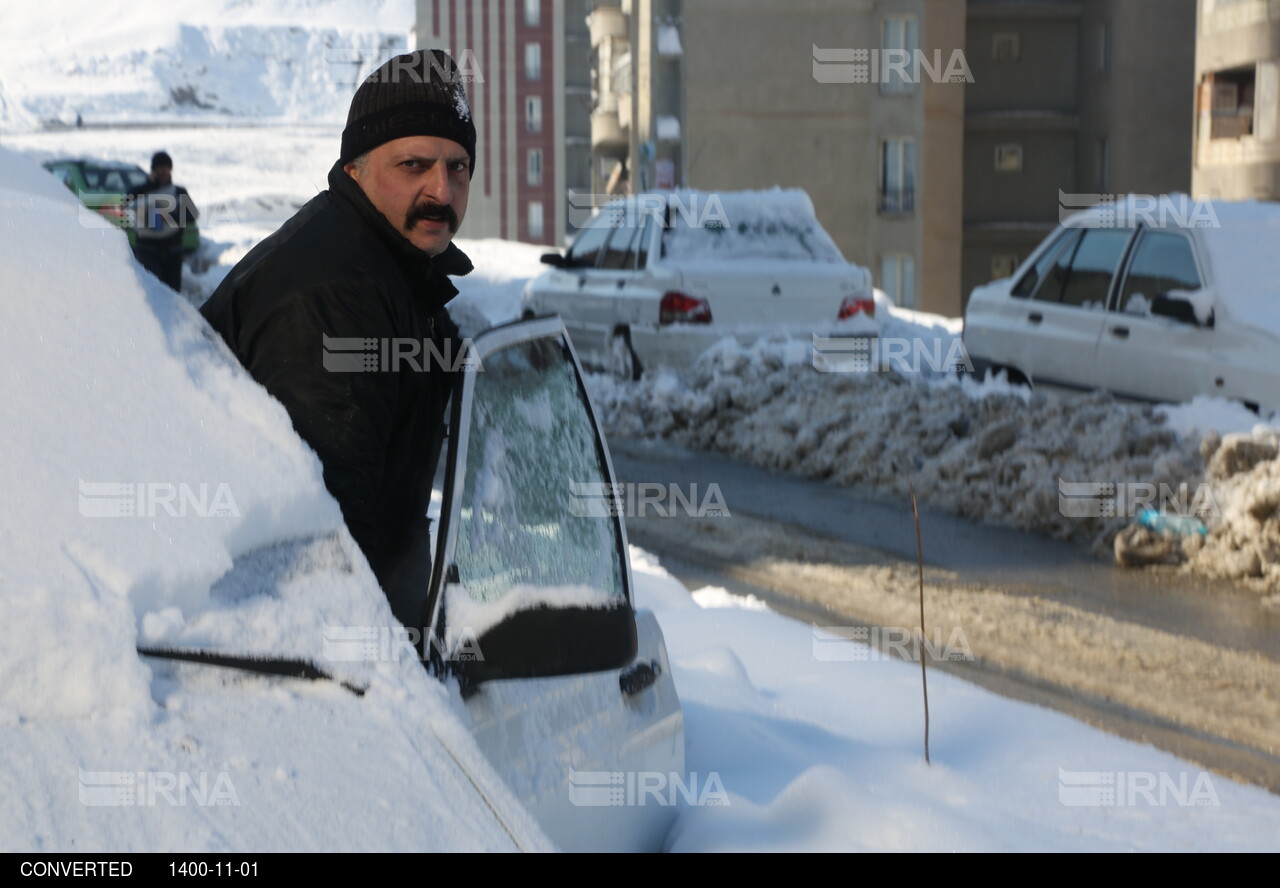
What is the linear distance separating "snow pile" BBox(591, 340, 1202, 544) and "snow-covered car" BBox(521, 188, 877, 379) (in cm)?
35

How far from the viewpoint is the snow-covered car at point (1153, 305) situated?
367 inches

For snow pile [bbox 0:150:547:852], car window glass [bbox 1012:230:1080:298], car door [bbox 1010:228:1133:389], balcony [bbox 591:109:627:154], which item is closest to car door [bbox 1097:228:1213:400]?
car door [bbox 1010:228:1133:389]

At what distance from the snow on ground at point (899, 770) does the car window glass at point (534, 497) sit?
0.78 meters

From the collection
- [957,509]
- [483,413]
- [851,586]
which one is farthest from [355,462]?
[957,509]

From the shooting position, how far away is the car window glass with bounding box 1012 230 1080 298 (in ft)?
35.4

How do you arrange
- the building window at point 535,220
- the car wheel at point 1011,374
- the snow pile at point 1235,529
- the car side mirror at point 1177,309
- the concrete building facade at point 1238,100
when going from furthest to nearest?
the building window at point 535,220 → the concrete building facade at point 1238,100 → the car wheel at point 1011,374 → the car side mirror at point 1177,309 → the snow pile at point 1235,529

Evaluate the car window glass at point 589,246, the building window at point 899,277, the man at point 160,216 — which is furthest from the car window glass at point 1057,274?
the building window at point 899,277

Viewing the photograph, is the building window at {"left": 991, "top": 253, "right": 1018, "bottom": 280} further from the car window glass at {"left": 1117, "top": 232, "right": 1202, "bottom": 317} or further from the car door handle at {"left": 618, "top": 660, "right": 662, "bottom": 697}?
the car door handle at {"left": 618, "top": 660, "right": 662, "bottom": 697}

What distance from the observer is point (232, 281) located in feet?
8.45

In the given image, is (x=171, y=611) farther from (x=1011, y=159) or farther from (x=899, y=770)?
(x=1011, y=159)

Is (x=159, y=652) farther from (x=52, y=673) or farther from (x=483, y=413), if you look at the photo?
(x=483, y=413)

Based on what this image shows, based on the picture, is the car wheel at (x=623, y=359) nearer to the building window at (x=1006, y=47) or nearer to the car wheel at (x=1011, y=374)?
the car wheel at (x=1011, y=374)

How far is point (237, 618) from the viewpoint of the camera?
6.25 ft

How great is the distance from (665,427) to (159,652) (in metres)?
10.6
